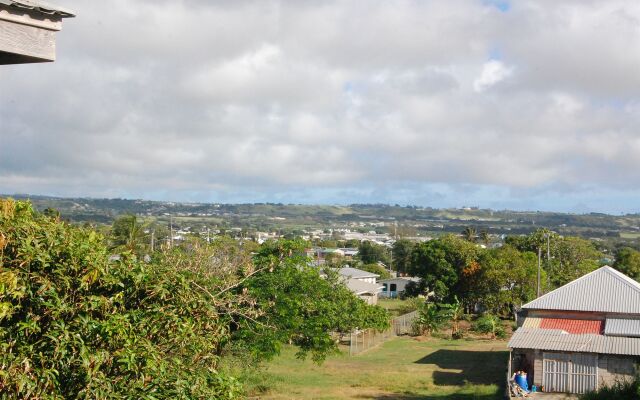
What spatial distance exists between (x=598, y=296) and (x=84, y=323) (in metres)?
33.5

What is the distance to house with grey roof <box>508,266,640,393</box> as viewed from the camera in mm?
29875

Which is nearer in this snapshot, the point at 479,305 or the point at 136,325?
the point at 136,325

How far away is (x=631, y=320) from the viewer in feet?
108

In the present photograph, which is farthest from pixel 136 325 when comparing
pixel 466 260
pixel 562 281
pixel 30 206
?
pixel 562 281

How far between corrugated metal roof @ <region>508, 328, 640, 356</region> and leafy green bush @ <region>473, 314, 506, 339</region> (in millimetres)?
19979

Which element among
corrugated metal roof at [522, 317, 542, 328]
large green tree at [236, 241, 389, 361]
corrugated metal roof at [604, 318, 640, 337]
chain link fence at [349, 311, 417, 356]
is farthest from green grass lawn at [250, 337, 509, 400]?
corrugated metal roof at [604, 318, 640, 337]

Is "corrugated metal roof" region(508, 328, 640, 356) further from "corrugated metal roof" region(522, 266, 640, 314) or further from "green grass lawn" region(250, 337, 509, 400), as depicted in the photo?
"corrugated metal roof" region(522, 266, 640, 314)

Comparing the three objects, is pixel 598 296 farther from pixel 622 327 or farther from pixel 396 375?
pixel 396 375

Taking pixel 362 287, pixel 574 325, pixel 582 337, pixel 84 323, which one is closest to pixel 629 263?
pixel 362 287

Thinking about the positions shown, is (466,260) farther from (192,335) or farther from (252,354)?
(192,335)

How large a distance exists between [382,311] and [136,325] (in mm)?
36796

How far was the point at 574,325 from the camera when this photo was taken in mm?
33906

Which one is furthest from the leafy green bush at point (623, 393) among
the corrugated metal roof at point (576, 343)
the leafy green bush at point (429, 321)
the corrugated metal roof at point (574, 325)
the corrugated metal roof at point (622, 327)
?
the leafy green bush at point (429, 321)

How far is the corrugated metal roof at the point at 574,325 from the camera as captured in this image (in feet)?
108
